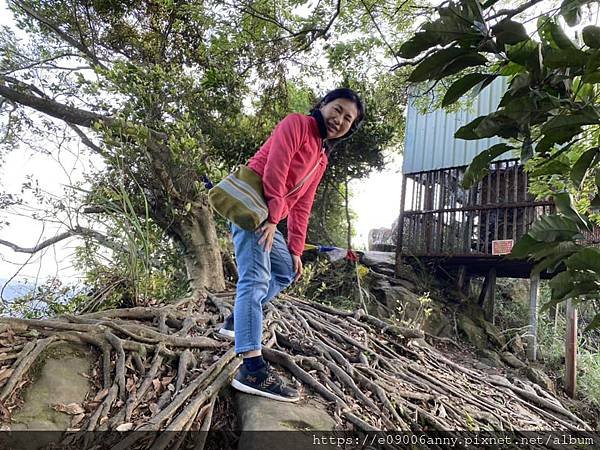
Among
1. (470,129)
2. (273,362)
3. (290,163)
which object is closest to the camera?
(470,129)

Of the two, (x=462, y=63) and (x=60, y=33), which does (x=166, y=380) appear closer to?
(x=462, y=63)

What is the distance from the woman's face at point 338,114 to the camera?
206cm

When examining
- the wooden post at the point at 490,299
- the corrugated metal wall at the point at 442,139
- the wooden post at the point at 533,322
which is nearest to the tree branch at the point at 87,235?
the corrugated metal wall at the point at 442,139

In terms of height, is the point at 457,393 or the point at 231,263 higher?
the point at 231,263

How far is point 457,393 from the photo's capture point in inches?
107

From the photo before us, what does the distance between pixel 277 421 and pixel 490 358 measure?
5135 mm

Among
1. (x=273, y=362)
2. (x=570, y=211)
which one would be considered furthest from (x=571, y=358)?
(x=570, y=211)

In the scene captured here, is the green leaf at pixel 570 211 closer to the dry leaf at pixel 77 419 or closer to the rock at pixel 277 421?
the rock at pixel 277 421

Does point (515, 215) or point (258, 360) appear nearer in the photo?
point (258, 360)

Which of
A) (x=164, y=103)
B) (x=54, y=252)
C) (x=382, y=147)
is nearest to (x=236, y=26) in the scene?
(x=164, y=103)

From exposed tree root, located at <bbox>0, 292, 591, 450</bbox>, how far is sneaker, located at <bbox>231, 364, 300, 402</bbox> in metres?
0.10

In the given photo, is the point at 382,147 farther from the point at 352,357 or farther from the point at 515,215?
the point at 352,357

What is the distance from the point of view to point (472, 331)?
6637 millimetres

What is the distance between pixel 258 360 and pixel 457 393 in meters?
1.65
